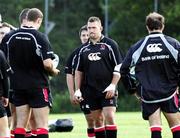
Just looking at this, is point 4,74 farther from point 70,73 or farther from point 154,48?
point 70,73

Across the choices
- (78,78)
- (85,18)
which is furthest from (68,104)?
(78,78)

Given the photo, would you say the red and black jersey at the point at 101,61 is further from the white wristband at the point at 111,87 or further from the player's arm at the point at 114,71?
the white wristband at the point at 111,87

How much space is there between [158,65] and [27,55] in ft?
7.01

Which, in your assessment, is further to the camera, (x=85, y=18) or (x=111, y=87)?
(x=85, y=18)

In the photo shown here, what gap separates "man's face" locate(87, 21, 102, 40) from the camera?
13859 mm

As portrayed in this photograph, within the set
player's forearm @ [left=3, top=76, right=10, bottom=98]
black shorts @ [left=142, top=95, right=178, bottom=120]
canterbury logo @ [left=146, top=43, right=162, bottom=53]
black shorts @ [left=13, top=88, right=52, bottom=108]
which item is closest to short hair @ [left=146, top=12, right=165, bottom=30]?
canterbury logo @ [left=146, top=43, right=162, bottom=53]

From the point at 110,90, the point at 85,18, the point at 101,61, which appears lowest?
the point at 85,18

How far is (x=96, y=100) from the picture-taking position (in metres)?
14.1

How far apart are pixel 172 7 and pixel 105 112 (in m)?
42.7

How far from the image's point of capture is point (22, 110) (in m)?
12.5

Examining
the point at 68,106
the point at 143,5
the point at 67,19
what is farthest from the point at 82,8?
the point at 68,106

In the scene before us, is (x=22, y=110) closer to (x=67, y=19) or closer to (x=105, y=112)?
(x=105, y=112)

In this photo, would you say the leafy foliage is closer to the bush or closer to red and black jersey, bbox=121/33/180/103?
the bush

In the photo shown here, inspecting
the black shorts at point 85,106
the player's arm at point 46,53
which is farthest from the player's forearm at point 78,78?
the player's arm at point 46,53
